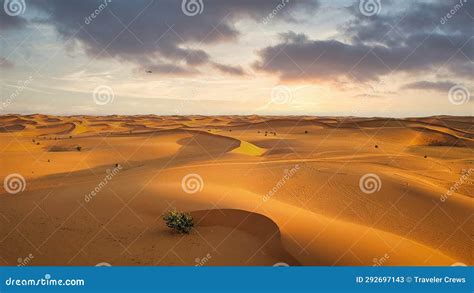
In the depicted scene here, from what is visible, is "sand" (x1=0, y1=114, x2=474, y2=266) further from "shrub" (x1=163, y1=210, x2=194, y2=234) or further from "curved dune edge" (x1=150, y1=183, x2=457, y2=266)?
"shrub" (x1=163, y1=210, x2=194, y2=234)

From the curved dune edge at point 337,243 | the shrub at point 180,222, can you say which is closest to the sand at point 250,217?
the curved dune edge at point 337,243

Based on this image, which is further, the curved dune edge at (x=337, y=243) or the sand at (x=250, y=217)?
the sand at (x=250, y=217)

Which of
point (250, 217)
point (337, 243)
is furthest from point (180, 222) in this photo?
point (337, 243)

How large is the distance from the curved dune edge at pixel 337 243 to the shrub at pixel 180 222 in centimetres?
126

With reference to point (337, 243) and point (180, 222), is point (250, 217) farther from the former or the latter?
point (337, 243)

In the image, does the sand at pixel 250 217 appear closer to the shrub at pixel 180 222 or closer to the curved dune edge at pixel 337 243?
the curved dune edge at pixel 337 243

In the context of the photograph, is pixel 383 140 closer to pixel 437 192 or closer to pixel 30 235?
pixel 437 192

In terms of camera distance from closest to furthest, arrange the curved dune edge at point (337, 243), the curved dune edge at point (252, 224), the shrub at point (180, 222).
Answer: the curved dune edge at point (337, 243)
the curved dune edge at point (252, 224)
the shrub at point (180, 222)

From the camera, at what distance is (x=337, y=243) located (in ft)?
23.6

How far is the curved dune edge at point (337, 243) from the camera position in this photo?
22.2 feet

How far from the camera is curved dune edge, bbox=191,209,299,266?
7102 mm

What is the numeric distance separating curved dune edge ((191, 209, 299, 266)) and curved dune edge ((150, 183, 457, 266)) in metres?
0.15

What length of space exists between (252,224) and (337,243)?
2102 mm

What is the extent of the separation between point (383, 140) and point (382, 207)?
2325 cm
